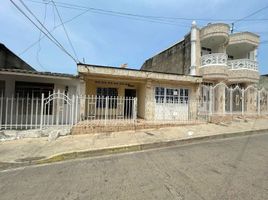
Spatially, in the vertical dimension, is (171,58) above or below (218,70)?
above

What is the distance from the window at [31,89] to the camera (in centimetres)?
1088

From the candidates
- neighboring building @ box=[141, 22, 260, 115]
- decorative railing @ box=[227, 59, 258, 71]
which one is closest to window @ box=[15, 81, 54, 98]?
neighboring building @ box=[141, 22, 260, 115]

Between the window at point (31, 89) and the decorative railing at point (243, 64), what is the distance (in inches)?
559

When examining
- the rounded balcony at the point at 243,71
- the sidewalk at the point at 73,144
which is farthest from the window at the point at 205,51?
the sidewalk at the point at 73,144

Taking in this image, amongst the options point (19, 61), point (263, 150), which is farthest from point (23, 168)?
point (19, 61)

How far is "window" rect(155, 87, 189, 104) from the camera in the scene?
13.7 m

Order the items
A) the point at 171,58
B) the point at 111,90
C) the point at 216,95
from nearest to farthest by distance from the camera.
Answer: the point at 111,90 → the point at 216,95 → the point at 171,58

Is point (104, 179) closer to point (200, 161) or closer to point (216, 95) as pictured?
point (200, 161)

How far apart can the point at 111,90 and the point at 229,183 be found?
11376 mm

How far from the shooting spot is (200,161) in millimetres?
5789

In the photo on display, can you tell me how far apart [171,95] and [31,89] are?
28.2 feet

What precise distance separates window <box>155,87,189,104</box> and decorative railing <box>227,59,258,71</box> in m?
5.75

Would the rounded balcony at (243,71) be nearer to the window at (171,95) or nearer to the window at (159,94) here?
the window at (171,95)

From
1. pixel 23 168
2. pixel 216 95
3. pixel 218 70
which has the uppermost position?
pixel 218 70
